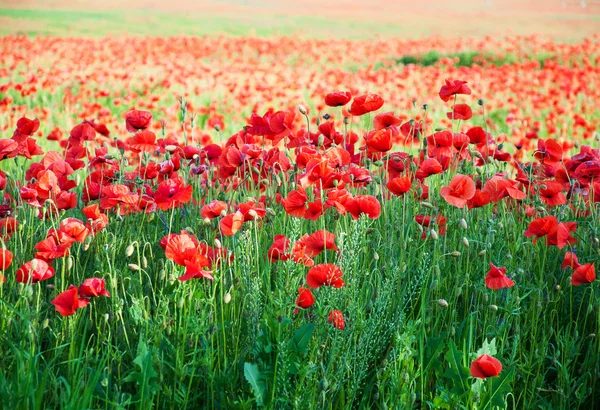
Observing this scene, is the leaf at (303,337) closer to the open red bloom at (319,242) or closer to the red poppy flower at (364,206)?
the open red bloom at (319,242)

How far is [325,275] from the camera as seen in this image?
1935mm

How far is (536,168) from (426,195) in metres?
0.57

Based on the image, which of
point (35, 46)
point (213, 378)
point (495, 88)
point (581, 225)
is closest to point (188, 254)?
point (213, 378)

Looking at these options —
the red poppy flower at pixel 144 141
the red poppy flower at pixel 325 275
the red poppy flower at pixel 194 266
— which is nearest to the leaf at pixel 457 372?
the red poppy flower at pixel 325 275

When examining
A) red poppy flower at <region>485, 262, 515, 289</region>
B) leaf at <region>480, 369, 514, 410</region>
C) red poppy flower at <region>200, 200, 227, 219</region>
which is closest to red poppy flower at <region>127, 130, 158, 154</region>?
red poppy flower at <region>200, 200, 227, 219</region>

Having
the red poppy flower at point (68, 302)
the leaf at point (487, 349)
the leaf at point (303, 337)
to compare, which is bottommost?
the leaf at point (487, 349)

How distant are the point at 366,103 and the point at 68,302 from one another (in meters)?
1.25

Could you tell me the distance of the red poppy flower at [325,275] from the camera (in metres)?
1.92

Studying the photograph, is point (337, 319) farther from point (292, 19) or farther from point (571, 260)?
point (292, 19)

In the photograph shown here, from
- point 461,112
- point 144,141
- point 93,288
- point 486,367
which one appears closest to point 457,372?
point 486,367

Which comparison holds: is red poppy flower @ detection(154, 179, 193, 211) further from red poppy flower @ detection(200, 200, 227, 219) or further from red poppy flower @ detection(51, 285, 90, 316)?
red poppy flower @ detection(51, 285, 90, 316)

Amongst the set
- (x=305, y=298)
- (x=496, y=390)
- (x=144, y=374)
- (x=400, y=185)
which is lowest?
(x=496, y=390)

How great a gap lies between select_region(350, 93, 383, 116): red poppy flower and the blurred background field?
17439mm

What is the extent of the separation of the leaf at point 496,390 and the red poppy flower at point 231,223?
2.76ft
